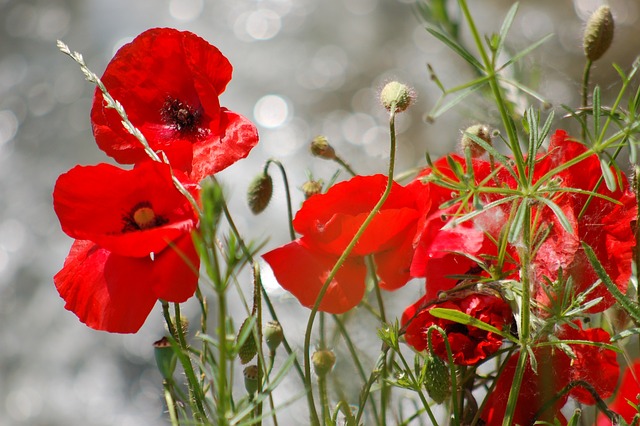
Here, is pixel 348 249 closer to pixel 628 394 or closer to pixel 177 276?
pixel 177 276

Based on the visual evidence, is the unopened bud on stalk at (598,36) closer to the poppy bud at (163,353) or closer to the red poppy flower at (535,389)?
the red poppy flower at (535,389)

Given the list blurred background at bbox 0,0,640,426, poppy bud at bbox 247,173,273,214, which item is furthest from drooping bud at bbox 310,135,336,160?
blurred background at bbox 0,0,640,426

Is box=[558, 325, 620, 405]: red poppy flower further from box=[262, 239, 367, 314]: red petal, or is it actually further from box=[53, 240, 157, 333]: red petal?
box=[53, 240, 157, 333]: red petal

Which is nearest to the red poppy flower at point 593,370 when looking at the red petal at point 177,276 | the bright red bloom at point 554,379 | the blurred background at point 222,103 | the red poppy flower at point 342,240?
the bright red bloom at point 554,379

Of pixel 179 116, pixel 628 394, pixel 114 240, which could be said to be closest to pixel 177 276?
pixel 114 240

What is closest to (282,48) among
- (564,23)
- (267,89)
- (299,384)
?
(267,89)

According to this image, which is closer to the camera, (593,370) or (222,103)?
(593,370)

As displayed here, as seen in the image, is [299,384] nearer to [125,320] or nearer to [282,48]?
[125,320]

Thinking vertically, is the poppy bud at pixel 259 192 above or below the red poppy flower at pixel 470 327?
above

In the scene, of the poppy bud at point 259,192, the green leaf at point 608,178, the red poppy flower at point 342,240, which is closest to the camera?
the green leaf at point 608,178
